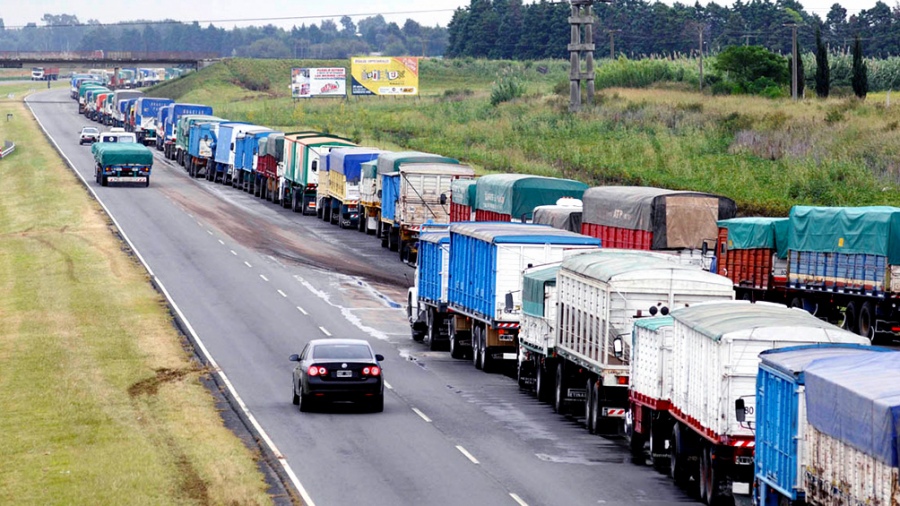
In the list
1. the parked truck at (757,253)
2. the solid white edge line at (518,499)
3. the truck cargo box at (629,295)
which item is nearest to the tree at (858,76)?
the parked truck at (757,253)

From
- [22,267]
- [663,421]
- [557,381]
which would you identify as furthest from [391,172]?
[663,421]

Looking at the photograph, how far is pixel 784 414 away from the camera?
749 inches

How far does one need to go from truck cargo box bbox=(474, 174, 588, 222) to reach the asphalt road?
436 cm

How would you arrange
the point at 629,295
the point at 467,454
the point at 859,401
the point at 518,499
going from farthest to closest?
the point at 629,295 < the point at 467,454 < the point at 518,499 < the point at 859,401

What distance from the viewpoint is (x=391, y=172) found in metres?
64.4

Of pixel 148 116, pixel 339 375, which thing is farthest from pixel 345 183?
pixel 148 116

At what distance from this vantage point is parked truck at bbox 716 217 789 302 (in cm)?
4472

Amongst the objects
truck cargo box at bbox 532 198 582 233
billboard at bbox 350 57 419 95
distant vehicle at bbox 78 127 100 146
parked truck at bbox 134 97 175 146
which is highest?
billboard at bbox 350 57 419 95

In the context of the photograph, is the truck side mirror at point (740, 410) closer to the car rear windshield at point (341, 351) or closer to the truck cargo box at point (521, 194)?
the car rear windshield at point (341, 351)

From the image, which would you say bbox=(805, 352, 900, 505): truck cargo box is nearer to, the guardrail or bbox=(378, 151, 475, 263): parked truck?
bbox=(378, 151, 475, 263): parked truck

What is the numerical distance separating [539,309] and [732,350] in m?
11.7

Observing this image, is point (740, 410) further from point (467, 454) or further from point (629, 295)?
point (629, 295)

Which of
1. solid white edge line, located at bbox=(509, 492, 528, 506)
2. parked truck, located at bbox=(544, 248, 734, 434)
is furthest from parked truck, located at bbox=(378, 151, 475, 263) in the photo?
solid white edge line, located at bbox=(509, 492, 528, 506)

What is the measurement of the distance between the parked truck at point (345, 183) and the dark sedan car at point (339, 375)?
40.2m
